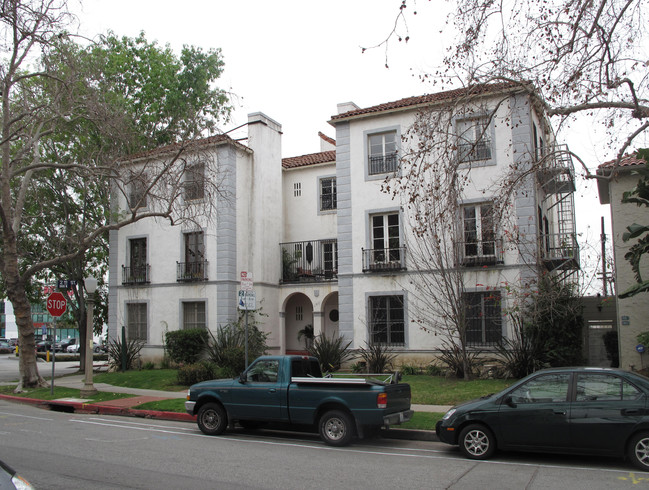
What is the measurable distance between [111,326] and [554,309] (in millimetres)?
19235

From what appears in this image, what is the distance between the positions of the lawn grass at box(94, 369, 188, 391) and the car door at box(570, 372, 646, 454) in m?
13.2

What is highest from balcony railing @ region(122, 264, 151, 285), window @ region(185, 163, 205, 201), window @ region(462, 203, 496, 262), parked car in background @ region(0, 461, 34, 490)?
window @ region(185, 163, 205, 201)

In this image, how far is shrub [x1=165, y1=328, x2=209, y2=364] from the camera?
23219 mm

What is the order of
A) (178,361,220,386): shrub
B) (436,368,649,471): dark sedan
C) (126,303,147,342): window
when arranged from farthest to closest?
(126,303,147,342): window, (178,361,220,386): shrub, (436,368,649,471): dark sedan

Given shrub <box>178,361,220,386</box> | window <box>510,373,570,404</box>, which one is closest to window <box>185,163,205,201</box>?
shrub <box>178,361,220,386</box>

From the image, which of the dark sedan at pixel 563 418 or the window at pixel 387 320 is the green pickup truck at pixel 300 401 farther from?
the window at pixel 387 320

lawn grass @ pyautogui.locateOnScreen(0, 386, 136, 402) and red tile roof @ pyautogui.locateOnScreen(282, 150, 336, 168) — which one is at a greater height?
red tile roof @ pyautogui.locateOnScreen(282, 150, 336, 168)

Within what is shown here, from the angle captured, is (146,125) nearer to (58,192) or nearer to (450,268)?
(58,192)

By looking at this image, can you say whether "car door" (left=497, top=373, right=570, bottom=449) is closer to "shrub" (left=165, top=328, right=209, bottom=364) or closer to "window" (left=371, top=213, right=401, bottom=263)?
"window" (left=371, top=213, right=401, bottom=263)

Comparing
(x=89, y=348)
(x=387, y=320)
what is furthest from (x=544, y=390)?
(x=89, y=348)

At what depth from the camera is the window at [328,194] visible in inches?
1062

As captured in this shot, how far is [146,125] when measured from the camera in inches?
1195

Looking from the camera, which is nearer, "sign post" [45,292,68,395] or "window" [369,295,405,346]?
"sign post" [45,292,68,395]

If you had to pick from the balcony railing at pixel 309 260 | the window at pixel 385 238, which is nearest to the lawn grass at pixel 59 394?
the window at pixel 385 238
